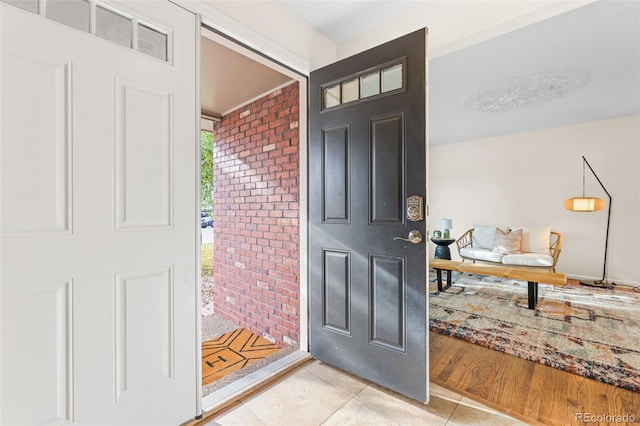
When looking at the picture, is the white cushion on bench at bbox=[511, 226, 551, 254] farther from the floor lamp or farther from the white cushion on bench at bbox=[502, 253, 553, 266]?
the floor lamp

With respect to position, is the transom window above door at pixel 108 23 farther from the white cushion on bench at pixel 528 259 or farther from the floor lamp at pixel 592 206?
the floor lamp at pixel 592 206

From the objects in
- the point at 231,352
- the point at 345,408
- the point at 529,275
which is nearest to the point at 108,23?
the point at 345,408

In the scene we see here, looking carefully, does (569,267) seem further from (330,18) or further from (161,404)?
(161,404)

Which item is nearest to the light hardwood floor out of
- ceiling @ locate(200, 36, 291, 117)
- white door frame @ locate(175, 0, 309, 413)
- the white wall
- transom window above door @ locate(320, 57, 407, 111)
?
white door frame @ locate(175, 0, 309, 413)

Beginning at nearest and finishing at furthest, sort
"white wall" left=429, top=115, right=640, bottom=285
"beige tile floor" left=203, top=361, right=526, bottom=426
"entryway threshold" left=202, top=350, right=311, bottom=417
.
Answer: "beige tile floor" left=203, top=361, right=526, bottom=426 → "entryway threshold" left=202, top=350, right=311, bottom=417 → "white wall" left=429, top=115, right=640, bottom=285

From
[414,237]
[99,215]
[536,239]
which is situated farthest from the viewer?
[536,239]

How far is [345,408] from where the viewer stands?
1.64 m

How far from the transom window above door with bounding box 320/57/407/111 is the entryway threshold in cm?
183

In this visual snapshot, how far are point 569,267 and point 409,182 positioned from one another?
495 cm

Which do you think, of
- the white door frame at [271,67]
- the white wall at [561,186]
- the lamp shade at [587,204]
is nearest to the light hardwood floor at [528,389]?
the white door frame at [271,67]

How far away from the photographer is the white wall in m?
4.36

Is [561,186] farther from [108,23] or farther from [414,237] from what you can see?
[108,23]

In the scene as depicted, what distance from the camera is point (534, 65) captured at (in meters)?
2.69

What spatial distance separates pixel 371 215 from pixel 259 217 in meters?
1.42
